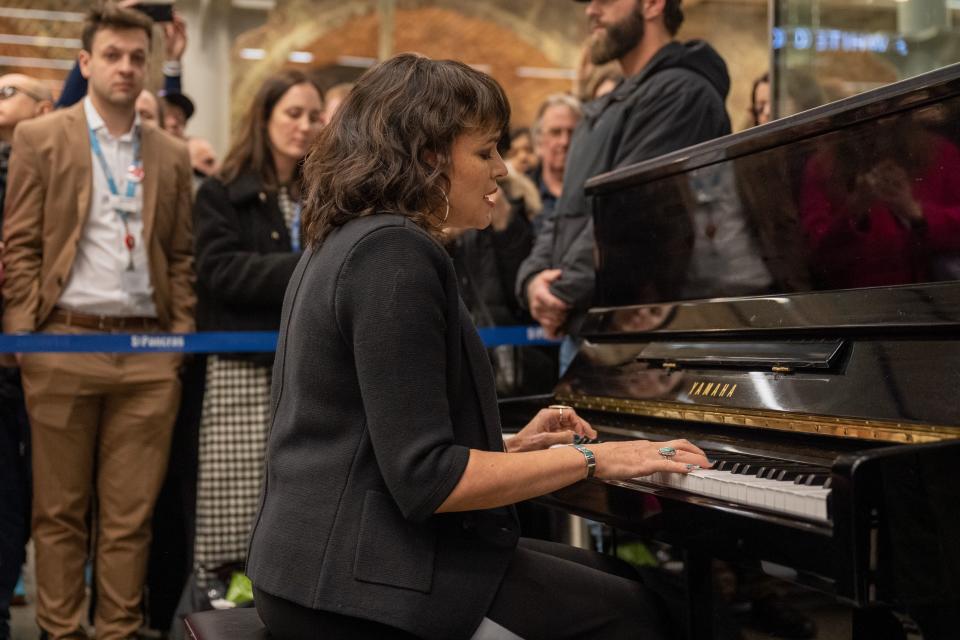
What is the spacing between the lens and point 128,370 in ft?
13.9

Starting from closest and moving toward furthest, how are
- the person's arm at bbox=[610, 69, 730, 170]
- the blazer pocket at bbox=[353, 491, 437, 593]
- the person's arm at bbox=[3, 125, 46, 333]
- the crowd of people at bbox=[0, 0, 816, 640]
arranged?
the blazer pocket at bbox=[353, 491, 437, 593] → the person's arm at bbox=[610, 69, 730, 170] → the crowd of people at bbox=[0, 0, 816, 640] → the person's arm at bbox=[3, 125, 46, 333]

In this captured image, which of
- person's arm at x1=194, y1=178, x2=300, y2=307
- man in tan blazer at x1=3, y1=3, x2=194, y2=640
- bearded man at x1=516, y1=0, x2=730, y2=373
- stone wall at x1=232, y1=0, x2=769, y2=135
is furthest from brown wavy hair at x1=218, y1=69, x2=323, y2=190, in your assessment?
stone wall at x1=232, y1=0, x2=769, y2=135

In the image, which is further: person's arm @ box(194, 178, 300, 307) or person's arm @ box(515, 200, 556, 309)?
person's arm @ box(194, 178, 300, 307)

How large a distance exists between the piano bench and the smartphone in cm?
312

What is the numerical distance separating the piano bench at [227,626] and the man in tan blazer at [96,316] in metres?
1.95

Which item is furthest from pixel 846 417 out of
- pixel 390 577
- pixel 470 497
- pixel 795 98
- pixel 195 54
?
pixel 195 54

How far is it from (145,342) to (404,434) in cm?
265

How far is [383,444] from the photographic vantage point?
182 centimetres

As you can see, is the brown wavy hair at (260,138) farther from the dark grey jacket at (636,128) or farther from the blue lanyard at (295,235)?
the dark grey jacket at (636,128)

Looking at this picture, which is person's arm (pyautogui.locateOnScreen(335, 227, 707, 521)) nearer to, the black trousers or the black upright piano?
the black trousers

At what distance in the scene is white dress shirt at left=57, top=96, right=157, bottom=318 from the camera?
4.24 m

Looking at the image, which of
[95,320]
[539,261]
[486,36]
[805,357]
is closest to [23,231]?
[95,320]

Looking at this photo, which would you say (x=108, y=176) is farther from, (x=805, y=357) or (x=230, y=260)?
(x=805, y=357)

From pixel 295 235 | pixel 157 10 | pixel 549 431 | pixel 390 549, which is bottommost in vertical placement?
pixel 390 549
